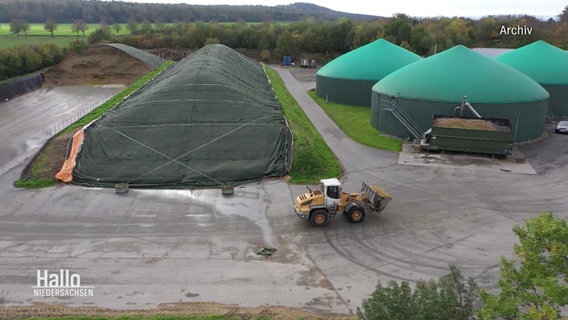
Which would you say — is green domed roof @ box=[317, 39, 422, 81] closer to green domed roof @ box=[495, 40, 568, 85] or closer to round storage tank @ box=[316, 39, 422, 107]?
round storage tank @ box=[316, 39, 422, 107]

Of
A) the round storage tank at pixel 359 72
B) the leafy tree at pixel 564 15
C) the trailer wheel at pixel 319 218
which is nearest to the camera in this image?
the trailer wheel at pixel 319 218

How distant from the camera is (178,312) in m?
13.6

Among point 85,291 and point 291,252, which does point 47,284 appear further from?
point 291,252

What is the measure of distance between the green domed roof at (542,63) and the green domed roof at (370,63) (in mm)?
11162

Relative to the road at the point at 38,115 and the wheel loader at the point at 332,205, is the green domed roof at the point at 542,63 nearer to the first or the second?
the wheel loader at the point at 332,205

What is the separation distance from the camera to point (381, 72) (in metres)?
49.2

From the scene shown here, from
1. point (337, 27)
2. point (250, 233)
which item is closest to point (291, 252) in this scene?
point (250, 233)

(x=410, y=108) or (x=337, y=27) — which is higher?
(x=337, y=27)

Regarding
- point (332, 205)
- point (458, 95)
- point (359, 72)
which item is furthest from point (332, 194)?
point (359, 72)

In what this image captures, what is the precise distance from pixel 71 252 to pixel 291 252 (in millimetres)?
8344

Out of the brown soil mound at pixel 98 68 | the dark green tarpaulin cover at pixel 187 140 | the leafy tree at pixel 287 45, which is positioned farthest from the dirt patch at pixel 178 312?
the leafy tree at pixel 287 45

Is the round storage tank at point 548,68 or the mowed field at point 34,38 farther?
the mowed field at point 34,38

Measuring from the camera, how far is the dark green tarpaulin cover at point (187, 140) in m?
25.5

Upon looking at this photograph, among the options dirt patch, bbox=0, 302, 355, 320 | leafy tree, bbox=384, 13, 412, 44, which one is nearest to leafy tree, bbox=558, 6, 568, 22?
leafy tree, bbox=384, 13, 412, 44
